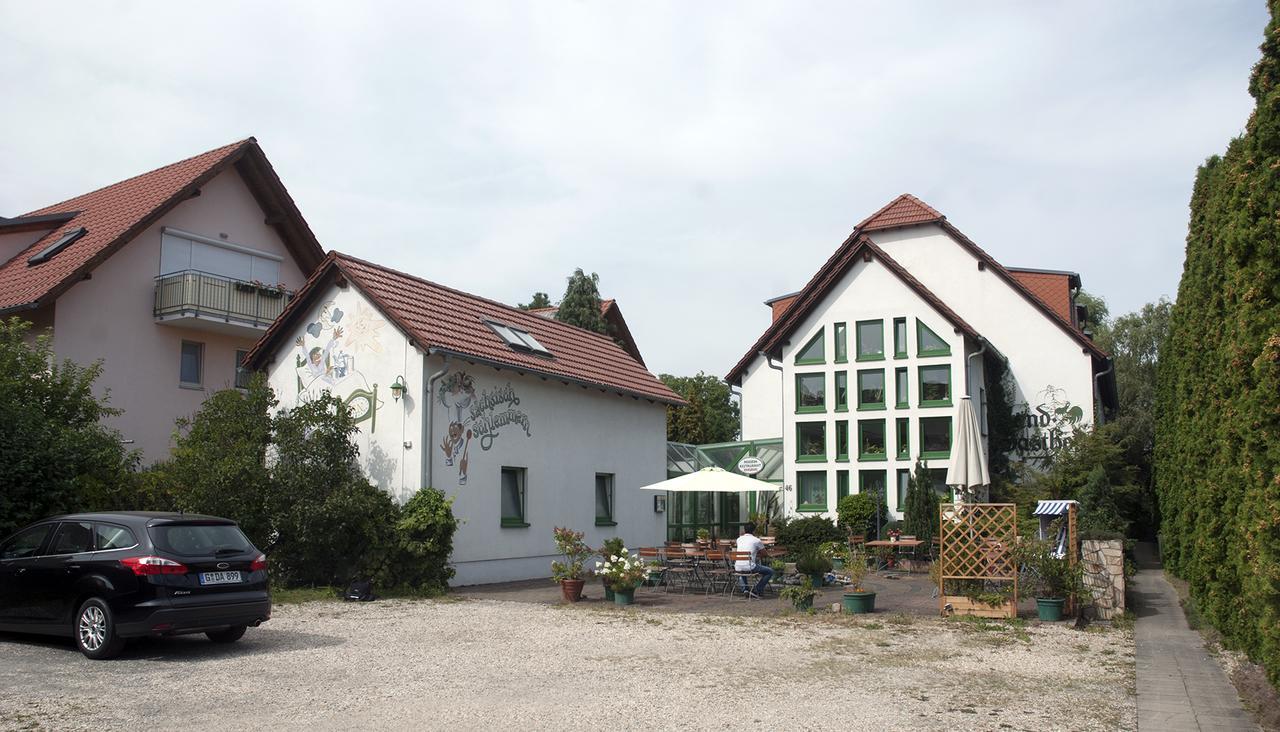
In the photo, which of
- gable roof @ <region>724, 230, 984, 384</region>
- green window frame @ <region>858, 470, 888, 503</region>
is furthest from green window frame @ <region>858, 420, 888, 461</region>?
gable roof @ <region>724, 230, 984, 384</region>

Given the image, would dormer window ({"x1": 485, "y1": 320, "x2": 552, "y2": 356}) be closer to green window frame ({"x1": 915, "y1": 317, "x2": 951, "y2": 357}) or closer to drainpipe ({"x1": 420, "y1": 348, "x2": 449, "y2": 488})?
drainpipe ({"x1": 420, "y1": 348, "x2": 449, "y2": 488})

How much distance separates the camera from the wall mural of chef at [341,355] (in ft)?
62.9

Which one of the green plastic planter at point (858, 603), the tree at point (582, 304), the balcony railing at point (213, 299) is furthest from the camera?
the tree at point (582, 304)

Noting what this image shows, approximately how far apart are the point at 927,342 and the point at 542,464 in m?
14.1

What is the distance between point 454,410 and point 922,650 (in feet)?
33.3

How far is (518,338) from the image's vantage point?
72.5 feet

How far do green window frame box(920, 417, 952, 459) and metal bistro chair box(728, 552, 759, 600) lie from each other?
1324 centimetres

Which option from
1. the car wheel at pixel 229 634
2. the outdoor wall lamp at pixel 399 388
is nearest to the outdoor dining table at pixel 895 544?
the outdoor wall lamp at pixel 399 388

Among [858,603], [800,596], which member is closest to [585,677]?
[800,596]

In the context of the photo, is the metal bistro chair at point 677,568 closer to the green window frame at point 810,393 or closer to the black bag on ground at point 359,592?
the black bag on ground at point 359,592

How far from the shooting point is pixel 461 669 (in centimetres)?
1022

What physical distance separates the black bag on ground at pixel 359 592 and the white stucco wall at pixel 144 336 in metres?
9.69

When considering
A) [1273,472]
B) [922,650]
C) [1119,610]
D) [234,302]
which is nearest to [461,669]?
[922,650]

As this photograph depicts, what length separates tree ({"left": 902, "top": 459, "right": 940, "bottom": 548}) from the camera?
26.9m
